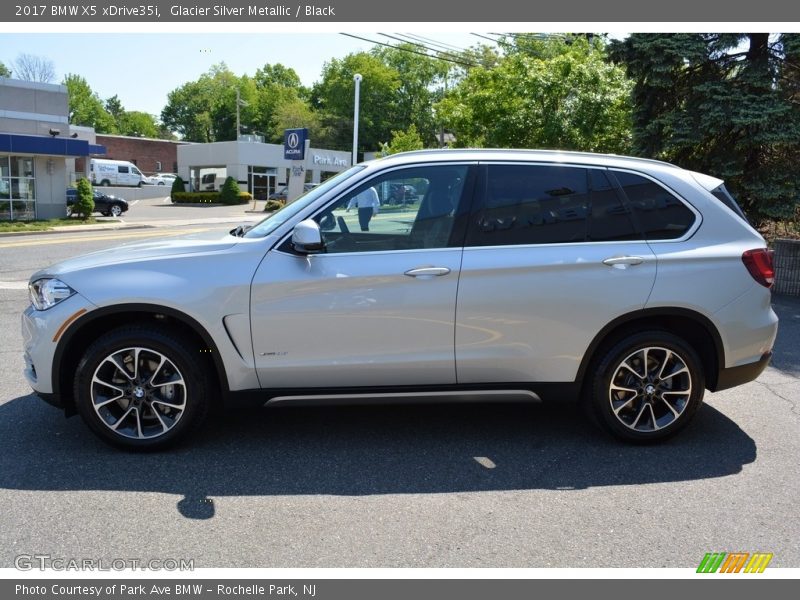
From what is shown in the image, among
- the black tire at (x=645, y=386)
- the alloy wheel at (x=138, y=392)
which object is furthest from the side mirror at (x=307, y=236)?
the black tire at (x=645, y=386)

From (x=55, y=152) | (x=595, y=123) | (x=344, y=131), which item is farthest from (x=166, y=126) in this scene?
(x=595, y=123)

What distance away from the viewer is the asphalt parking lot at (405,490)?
333 centimetres

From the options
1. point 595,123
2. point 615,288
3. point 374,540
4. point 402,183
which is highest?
point 595,123

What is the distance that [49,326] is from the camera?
4168 mm

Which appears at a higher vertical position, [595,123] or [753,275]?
[595,123]

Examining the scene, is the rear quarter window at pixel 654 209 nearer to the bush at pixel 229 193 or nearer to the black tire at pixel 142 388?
the black tire at pixel 142 388

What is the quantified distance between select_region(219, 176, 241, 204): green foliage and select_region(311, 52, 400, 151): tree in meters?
29.8

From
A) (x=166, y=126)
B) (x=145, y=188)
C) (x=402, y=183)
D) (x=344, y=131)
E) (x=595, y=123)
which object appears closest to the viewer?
(x=402, y=183)

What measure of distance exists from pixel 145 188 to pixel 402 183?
194 feet

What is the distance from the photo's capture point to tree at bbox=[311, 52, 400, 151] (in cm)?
7925

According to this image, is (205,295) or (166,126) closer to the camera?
(205,295)

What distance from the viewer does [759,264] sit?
14.9ft

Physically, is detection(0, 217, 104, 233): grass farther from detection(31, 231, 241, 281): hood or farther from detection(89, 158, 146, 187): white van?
detection(89, 158, 146, 187): white van

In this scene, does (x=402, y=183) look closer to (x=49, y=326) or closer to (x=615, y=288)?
(x=615, y=288)
